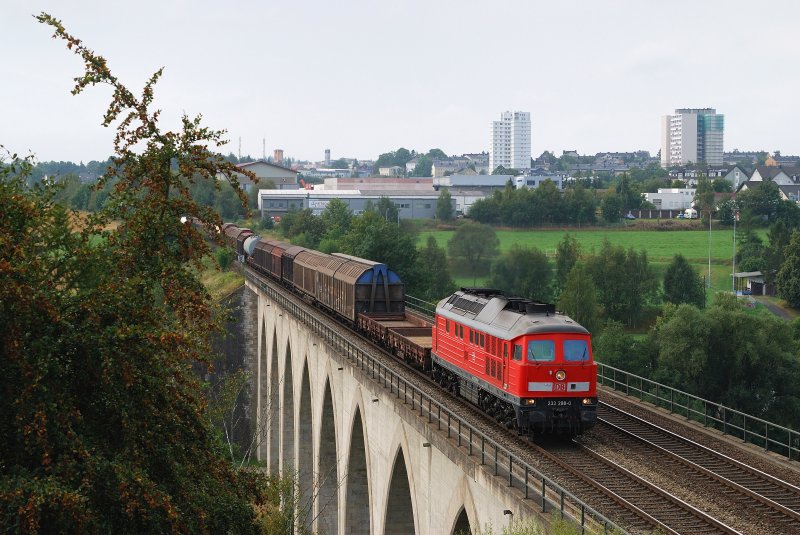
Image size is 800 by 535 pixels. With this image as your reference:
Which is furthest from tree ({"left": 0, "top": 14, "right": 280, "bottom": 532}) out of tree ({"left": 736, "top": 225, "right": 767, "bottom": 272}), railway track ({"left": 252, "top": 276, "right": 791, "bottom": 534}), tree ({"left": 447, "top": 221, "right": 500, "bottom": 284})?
tree ({"left": 736, "top": 225, "right": 767, "bottom": 272})

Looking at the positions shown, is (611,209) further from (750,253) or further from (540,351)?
(540,351)

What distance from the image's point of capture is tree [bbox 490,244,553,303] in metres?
83.2

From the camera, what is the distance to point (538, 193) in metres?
120

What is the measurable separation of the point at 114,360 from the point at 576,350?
1382cm

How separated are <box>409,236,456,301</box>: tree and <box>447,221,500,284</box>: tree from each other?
1.30 metres

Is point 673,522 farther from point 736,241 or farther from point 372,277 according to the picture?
point 736,241

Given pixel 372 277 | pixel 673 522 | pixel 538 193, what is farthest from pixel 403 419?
pixel 538 193

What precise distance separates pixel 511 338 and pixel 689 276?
238 ft

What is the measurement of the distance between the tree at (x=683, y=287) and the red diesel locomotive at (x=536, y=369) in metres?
69.3

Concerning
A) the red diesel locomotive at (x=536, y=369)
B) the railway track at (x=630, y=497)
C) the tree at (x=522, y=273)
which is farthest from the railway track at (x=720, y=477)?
the tree at (x=522, y=273)

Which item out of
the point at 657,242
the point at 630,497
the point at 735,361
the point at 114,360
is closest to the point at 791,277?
the point at 657,242

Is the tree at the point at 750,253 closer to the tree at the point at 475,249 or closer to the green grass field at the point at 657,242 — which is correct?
the green grass field at the point at 657,242

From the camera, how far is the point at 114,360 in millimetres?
14234

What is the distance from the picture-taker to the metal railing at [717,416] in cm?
2623
